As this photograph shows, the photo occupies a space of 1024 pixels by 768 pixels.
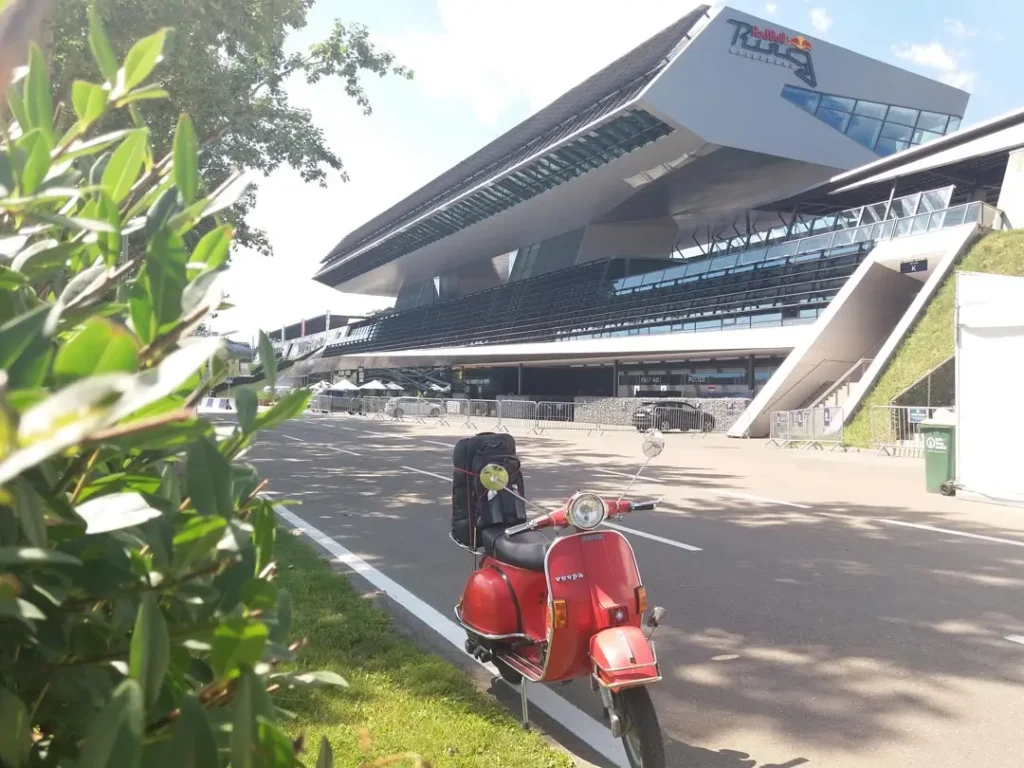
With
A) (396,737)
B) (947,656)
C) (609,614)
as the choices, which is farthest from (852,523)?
(396,737)

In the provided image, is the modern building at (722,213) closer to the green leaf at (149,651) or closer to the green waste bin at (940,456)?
the green waste bin at (940,456)

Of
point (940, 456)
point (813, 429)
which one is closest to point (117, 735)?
point (940, 456)

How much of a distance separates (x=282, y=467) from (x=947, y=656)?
44.5ft

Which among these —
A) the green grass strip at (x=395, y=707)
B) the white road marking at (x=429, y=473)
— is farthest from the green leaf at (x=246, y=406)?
the white road marking at (x=429, y=473)

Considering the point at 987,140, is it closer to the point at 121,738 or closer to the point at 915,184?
the point at 915,184

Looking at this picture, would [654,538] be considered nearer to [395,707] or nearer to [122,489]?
[395,707]

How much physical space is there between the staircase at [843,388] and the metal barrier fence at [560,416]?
9.33 m

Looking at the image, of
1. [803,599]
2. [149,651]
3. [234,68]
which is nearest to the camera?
[149,651]

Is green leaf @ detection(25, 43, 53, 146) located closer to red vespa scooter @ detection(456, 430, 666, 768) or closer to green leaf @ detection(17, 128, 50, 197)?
green leaf @ detection(17, 128, 50, 197)

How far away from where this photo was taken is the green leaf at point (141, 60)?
3.61ft

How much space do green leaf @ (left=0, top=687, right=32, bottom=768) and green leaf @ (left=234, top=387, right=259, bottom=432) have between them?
0.39 meters

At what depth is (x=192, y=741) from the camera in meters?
0.79

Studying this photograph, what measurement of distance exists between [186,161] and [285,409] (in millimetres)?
380

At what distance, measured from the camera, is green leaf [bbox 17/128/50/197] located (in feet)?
3.27
